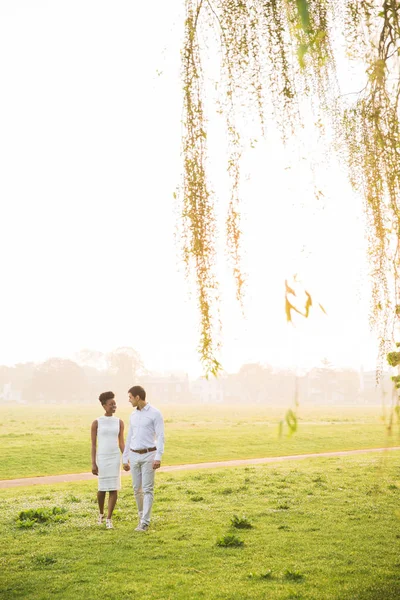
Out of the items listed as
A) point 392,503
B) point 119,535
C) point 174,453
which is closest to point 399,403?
point 119,535

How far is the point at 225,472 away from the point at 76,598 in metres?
12.8

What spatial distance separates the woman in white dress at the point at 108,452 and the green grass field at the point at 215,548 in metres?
0.66

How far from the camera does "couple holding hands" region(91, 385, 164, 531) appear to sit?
1023 cm

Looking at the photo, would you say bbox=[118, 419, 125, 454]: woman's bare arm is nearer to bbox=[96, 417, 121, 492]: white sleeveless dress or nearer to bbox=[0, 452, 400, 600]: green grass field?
bbox=[96, 417, 121, 492]: white sleeveless dress

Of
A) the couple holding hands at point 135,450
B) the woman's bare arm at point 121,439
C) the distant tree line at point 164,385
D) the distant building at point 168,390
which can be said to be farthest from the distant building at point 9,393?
the couple holding hands at point 135,450

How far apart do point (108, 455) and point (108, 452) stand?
50 mm

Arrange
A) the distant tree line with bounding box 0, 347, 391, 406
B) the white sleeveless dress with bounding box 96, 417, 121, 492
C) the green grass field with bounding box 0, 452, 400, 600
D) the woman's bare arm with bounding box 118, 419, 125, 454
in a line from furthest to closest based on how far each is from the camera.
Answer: the distant tree line with bounding box 0, 347, 391, 406, the woman's bare arm with bounding box 118, 419, 125, 454, the white sleeveless dress with bounding box 96, 417, 121, 492, the green grass field with bounding box 0, 452, 400, 600

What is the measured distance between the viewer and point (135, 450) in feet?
33.8

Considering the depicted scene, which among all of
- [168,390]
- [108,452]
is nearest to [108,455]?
[108,452]

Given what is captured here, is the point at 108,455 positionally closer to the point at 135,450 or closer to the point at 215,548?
the point at 135,450

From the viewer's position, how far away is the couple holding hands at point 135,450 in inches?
403

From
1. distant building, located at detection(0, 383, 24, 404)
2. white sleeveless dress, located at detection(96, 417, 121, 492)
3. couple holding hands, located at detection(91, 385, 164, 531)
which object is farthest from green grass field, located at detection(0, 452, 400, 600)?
distant building, located at detection(0, 383, 24, 404)

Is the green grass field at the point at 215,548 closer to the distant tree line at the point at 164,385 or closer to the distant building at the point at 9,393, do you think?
the distant tree line at the point at 164,385

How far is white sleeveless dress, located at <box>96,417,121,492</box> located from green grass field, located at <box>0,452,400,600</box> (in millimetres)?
778
